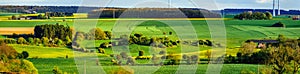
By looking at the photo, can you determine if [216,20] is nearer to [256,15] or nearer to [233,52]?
[233,52]

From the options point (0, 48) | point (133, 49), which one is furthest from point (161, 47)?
point (0, 48)

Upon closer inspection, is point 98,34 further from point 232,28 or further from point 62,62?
point 232,28

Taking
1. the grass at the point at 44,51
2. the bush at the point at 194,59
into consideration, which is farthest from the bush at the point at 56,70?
the bush at the point at 194,59

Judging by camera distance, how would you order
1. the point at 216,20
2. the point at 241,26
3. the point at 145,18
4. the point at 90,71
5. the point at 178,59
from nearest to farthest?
1. the point at 90,71
2. the point at 216,20
3. the point at 178,59
4. the point at 145,18
5. the point at 241,26

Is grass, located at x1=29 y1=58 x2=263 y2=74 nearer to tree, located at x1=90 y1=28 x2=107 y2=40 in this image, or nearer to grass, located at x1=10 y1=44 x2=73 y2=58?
grass, located at x1=10 y1=44 x2=73 y2=58

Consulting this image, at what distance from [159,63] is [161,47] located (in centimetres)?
187

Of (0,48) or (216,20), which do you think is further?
(0,48)

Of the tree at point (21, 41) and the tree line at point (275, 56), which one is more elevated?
the tree at point (21, 41)

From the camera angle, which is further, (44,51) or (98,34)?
(44,51)

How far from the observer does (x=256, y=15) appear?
986 inches

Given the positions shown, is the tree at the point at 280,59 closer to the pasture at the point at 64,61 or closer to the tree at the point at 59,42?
the pasture at the point at 64,61

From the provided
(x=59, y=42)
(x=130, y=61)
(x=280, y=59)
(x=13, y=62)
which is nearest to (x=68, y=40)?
(x=59, y=42)

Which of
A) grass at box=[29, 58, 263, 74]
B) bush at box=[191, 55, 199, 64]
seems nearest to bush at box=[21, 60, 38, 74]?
grass at box=[29, 58, 263, 74]

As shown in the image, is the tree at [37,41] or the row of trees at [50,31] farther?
the row of trees at [50,31]
